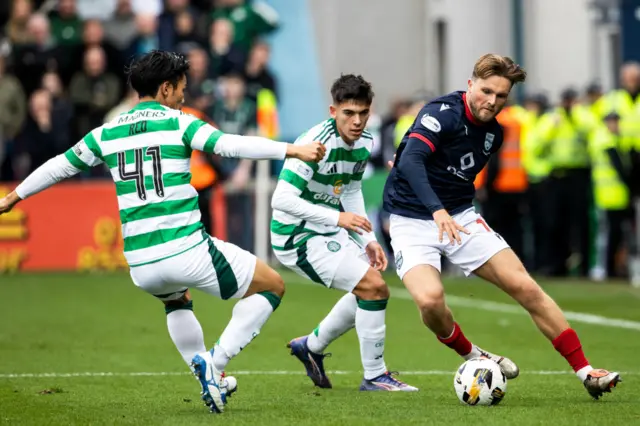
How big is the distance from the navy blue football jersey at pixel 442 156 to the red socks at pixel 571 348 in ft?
3.28

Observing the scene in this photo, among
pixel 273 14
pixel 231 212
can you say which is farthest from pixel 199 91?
pixel 273 14

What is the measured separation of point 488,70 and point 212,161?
795cm

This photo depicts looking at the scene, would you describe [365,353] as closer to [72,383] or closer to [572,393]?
[572,393]

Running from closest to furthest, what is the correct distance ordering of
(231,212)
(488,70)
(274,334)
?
1. (488,70)
2. (274,334)
3. (231,212)

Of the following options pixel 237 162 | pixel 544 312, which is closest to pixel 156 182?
pixel 544 312

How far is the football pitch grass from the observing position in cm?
733

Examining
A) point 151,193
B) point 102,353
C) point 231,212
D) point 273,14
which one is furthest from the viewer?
point 273,14

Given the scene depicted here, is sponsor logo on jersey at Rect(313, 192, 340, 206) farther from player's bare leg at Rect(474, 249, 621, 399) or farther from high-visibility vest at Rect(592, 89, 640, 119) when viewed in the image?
high-visibility vest at Rect(592, 89, 640, 119)

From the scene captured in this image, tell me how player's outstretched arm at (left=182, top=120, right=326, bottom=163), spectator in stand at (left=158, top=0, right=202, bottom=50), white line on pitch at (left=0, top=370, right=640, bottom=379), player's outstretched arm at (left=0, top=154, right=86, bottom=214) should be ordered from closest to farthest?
player's outstretched arm at (left=182, top=120, right=326, bottom=163)
player's outstretched arm at (left=0, top=154, right=86, bottom=214)
white line on pitch at (left=0, top=370, right=640, bottom=379)
spectator in stand at (left=158, top=0, right=202, bottom=50)

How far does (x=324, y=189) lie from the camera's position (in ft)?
29.1

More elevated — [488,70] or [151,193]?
[488,70]

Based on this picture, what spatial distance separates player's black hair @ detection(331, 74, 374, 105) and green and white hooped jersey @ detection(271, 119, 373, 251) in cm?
30

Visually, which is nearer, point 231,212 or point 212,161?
point 212,161

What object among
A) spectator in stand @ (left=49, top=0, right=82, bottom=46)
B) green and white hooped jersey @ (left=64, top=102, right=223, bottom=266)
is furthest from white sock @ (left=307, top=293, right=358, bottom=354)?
spectator in stand @ (left=49, top=0, right=82, bottom=46)
